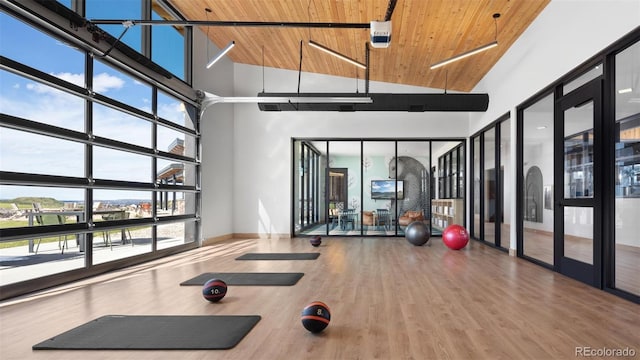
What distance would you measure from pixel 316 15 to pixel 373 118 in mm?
3672

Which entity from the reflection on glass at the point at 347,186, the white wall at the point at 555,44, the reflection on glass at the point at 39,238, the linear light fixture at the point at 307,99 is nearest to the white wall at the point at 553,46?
the white wall at the point at 555,44

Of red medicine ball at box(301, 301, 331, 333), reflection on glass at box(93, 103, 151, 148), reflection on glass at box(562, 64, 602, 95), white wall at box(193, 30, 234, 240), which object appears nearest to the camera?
red medicine ball at box(301, 301, 331, 333)

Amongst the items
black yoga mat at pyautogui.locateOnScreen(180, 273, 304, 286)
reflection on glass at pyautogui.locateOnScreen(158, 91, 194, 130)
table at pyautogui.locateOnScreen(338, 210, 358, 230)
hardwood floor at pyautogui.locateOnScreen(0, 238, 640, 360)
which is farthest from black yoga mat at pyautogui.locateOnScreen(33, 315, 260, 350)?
table at pyautogui.locateOnScreen(338, 210, 358, 230)

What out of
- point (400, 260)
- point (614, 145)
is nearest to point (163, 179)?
point (400, 260)

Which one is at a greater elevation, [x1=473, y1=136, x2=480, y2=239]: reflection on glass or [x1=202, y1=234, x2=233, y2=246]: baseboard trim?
[x1=473, y1=136, x2=480, y2=239]: reflection on glass

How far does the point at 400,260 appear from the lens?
5875 mm

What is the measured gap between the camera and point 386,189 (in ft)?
30.5

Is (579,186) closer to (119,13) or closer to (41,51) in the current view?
(41,51)

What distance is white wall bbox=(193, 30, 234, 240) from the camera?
7680mm

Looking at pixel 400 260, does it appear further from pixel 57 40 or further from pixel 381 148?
pixel 57 40

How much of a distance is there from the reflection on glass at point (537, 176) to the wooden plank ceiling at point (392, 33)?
1403 mm

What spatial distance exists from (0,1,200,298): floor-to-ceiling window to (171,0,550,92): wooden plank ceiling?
5.93 feet

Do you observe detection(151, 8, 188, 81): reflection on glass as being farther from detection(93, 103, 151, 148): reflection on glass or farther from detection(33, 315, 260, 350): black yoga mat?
detection(33, 315, 260, 350): black yoga mat

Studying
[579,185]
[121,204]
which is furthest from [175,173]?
[579,185]
